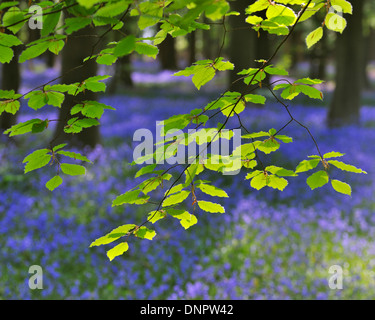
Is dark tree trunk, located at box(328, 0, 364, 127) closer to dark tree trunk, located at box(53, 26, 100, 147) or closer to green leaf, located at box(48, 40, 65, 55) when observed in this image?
dark tree trunk, located at box(53, 26, 100, 147)

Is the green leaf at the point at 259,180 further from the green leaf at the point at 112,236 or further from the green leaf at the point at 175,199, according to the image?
the green leaf at the point at 112,236

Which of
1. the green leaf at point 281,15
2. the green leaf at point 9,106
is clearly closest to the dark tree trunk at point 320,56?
the green leaf at point 281,15

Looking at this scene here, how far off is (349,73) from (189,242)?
855cm

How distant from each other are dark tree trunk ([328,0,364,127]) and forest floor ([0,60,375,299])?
12.8 feet

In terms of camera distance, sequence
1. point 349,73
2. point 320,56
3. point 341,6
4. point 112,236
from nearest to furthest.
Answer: point 112,236, point 341,6, point 349,73, point 320,56

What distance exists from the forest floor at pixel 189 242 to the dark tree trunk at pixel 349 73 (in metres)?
3.90

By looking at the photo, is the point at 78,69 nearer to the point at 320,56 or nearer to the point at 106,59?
the point at 106,59

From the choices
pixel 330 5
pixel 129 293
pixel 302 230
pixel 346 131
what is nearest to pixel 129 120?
pixel 346 131

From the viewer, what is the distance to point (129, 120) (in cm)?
1241

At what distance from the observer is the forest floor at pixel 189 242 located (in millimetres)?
4730

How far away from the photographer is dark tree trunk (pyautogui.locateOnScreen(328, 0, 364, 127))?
1210 cm

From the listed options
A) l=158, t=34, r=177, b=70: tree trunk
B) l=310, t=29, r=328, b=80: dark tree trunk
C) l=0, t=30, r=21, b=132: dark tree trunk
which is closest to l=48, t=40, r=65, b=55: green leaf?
l=0, t=30, r=21, b=132: dark tree trunk

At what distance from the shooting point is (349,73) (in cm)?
1220

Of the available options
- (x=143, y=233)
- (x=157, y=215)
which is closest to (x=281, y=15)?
(x=157, y=215)
